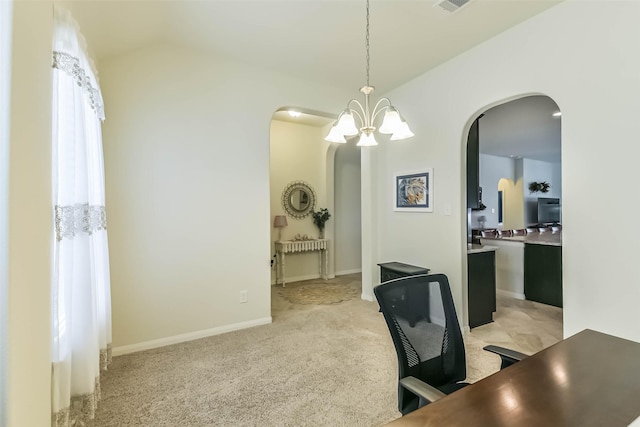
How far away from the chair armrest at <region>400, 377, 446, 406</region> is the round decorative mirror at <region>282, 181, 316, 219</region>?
14.5 feet

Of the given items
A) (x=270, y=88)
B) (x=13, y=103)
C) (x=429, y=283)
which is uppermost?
(x=270, y=88)

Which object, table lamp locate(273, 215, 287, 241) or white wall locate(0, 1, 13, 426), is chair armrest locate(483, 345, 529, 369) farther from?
table lamp locate(273, 215, 287, 241)

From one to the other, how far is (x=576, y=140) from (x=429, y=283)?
1.77m

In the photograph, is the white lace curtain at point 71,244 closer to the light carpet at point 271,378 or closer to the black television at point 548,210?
the light carpet at point 271,378

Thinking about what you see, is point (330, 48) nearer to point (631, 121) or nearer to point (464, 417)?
point (631, 121)

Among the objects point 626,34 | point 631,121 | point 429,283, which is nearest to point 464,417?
point 429,283

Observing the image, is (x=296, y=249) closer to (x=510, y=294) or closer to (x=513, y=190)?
(x=510, y=294)

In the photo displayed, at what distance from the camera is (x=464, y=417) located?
0.87 m

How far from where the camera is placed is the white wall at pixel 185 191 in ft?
8.88

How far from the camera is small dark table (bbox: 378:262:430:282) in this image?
333cm

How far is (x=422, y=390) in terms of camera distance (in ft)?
3.59

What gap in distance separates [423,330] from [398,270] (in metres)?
2.08

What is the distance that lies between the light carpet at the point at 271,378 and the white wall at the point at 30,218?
778 mm

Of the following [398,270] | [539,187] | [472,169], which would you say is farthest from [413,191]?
[539,187]
